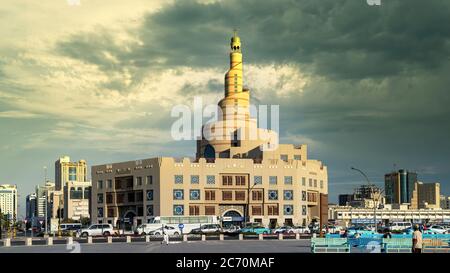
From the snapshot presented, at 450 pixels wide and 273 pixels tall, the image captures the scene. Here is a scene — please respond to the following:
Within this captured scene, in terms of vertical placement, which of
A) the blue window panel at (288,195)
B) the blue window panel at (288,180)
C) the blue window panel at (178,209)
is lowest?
the blue window panel at (178,209)

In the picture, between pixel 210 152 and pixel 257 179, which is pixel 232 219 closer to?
pixel 257 179

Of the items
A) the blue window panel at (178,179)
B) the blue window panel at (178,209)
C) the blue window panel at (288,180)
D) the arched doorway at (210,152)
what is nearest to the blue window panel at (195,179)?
the blue window panel at (178,179)

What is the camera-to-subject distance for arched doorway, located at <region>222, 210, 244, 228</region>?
5761 inches

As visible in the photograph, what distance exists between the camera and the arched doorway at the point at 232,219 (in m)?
146

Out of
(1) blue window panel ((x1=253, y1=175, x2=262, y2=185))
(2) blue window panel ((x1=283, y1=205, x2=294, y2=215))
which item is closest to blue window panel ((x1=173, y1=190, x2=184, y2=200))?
(1) blue window panel ((x1=253, y1=175, x2=262, y2=185))

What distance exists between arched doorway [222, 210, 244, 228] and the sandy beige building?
0.21 m

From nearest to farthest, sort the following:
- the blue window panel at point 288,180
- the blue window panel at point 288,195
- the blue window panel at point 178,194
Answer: the blue window panel at point 178,194 → the blue window panel at point 288,195 → the blue window panel at point 288,180

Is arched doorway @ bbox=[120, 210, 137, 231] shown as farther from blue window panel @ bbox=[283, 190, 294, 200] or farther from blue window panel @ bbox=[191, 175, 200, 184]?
blue window panel @ bbox=[283, 190, 294, 200]

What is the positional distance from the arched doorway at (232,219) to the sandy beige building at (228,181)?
0.21 meters

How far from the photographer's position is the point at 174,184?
14425 centimetres

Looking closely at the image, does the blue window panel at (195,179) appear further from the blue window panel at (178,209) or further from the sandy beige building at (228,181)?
the blue window panel at (178,209)

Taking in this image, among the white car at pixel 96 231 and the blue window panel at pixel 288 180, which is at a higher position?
the blue window panel at pixel 288 180
